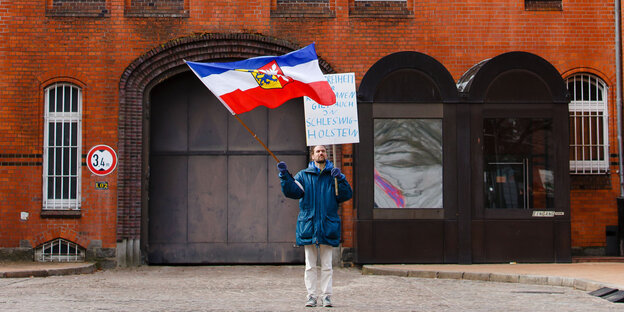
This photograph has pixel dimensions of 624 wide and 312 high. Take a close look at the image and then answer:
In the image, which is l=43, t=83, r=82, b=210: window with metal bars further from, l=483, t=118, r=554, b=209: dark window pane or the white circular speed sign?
l=483, t=118, r=554, b=209: dark window pane

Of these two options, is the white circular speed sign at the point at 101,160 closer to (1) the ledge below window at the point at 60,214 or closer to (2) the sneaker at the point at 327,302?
(1) the ledge below window at the point at 60,214

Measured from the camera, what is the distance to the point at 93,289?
11.6 metres

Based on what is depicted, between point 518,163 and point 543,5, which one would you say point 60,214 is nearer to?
point 518,163

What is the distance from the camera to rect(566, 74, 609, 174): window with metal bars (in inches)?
601

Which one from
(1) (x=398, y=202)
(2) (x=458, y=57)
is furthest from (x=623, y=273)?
(2) (x=458, y=57)

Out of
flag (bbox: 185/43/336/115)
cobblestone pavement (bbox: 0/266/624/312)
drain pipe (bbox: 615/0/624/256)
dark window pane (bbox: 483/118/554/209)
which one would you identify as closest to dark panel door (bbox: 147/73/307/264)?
cobblestone pavement (bbox: 0/266/624/312)

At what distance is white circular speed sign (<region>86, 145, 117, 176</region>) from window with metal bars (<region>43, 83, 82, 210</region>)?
33 centimetres

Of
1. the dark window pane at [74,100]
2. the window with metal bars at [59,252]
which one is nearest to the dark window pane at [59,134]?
the dark window pane at [74,100]

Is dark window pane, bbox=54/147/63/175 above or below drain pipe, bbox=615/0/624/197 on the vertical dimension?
below

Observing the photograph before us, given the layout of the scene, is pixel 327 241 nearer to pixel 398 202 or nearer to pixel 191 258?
pixel 398 202

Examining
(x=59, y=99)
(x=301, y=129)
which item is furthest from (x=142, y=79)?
(x=301, y=129)

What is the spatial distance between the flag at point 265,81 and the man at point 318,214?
127cm

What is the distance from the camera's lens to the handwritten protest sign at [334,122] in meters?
12.8

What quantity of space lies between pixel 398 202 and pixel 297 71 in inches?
178
